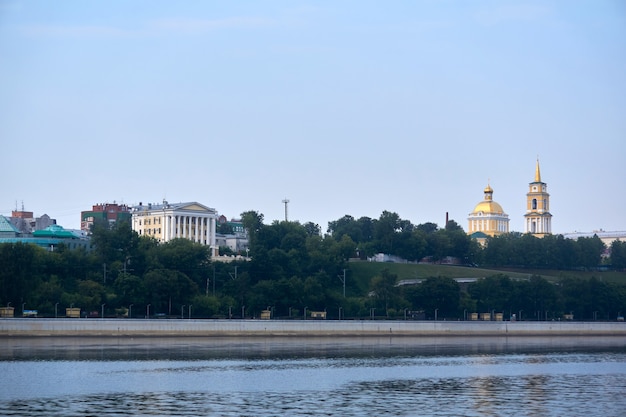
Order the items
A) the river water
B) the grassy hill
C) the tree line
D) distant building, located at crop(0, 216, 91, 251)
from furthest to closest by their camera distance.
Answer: distant building, located at crop(0, 216, 91, 251)
the grassy hill
the tree line
the river water

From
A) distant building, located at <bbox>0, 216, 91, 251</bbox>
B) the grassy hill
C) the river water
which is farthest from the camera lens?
distant building, located at <bbox>0, 216, 91, 251</bbox>

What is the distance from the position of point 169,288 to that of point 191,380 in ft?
192

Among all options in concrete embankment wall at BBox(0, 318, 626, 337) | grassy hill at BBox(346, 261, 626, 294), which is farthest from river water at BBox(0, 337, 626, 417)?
grassy hill at BBox(346, 261, 626, 294)

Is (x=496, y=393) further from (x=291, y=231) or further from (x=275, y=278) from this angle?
(x=291, y=231)

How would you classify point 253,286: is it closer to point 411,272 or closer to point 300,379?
point 411,272

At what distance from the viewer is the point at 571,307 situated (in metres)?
159

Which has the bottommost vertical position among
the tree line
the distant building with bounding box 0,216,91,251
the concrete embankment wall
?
the concrete embankment wall

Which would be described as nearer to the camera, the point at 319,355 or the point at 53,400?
the point at 53,400

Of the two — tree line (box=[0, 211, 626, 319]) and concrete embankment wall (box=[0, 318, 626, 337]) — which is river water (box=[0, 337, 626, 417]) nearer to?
concrete embankment wall (box=[0, 318, 626, 337])

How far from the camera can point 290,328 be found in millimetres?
125625

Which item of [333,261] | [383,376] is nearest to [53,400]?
[383,376]

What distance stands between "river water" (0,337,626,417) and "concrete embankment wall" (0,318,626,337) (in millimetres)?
3321

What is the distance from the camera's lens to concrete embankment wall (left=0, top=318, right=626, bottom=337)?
112625 mm

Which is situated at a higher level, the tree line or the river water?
the tree line
